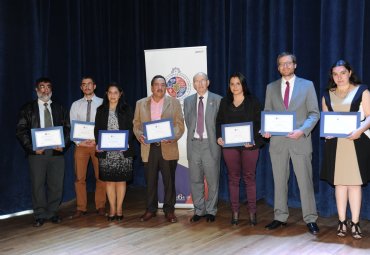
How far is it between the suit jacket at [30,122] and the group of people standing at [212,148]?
10mm

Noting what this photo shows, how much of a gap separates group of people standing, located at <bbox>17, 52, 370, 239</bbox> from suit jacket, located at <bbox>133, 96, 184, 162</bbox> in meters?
0.01

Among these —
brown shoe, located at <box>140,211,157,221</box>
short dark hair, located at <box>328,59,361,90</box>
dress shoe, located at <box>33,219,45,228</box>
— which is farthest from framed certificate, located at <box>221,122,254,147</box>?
dress shoe, located at <box>33,219,45,228</box>

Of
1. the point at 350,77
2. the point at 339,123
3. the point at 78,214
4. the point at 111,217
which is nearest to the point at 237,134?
the point at 339,123

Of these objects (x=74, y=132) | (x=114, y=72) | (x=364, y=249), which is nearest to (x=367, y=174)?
(x=364, y=249)

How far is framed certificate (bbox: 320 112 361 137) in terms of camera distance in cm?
338

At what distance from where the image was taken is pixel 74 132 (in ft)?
14.0

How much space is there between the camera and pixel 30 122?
13.6 ft

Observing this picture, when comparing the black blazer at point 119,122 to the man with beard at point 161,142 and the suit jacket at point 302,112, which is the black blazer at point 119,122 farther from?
the suit jacket at point 302,112

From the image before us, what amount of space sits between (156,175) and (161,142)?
1.19 feet

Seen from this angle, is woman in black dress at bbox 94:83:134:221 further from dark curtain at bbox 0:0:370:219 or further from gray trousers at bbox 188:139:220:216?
dark curtain at bbox 0:0:370:219

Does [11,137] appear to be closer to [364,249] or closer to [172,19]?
[172,19]

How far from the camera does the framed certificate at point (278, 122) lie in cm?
361

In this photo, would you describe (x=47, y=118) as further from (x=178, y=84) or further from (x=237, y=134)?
(x=237, y=134)

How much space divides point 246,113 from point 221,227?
3.68 ft
